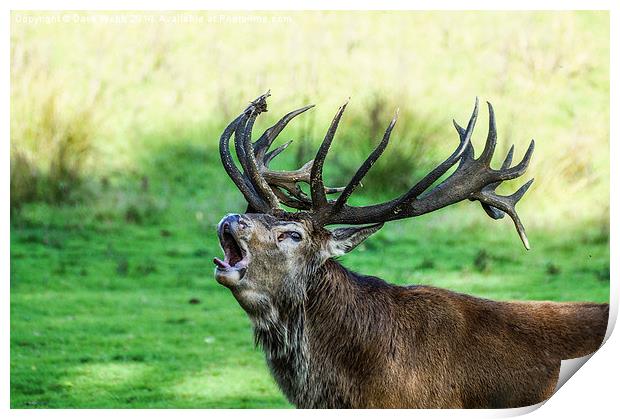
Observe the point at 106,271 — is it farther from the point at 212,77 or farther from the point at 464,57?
the point at 464,57

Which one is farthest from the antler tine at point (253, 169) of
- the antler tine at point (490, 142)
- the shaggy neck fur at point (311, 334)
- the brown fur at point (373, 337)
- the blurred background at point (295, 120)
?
the blurred background at point (295, 120)

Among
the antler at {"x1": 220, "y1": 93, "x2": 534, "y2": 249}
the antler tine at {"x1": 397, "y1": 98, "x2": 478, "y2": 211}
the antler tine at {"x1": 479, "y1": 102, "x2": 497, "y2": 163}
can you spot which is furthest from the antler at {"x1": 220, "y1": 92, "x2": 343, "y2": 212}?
the antler tine at {"x1": 479, "y1": 102, "x2": 497, "y2": 163}

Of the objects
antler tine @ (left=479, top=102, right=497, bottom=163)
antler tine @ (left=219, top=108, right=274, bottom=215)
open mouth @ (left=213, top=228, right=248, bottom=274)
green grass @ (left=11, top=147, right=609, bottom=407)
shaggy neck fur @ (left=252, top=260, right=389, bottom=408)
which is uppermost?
antler tine @ (left=479, top=102, right=497, bottom=163)

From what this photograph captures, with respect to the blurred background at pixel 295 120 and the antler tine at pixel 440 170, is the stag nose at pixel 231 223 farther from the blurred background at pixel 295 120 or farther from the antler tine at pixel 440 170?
the blurred background at pixel 295 120

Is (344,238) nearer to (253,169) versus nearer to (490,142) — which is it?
(253,169)

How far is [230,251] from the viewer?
Result: 15.5 ft

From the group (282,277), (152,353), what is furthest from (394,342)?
(152,353)

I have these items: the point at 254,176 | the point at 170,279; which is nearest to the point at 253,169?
the point at 254,176

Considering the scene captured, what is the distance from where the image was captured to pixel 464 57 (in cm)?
881

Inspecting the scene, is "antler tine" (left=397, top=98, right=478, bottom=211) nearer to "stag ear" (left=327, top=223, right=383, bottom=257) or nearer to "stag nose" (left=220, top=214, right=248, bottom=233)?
"stag ear" (left=327, top=223, right=383, bottom=257)

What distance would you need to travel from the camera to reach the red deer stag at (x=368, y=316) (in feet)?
15.7

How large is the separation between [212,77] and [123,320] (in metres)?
2.31

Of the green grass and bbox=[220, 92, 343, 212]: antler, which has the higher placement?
bbox=[220, 92, 343, 212]: antler

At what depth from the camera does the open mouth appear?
4.62 m
